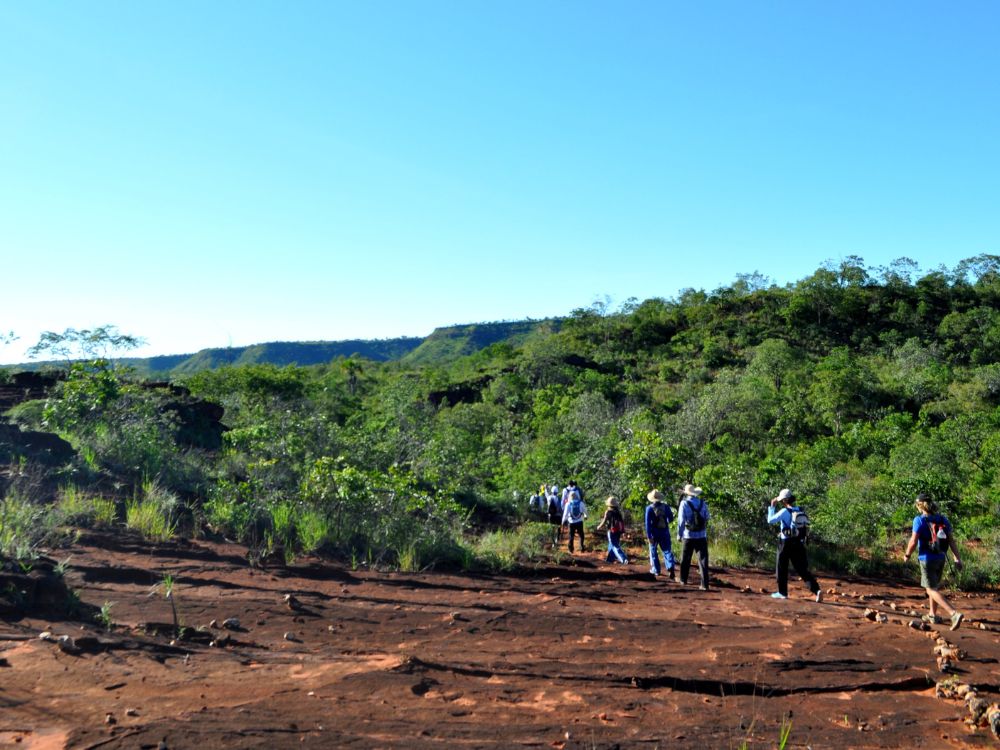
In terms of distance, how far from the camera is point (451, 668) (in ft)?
16.6

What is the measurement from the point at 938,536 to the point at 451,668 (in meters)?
5.39

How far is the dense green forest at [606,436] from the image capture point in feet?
31.3

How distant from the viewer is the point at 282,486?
398 inches

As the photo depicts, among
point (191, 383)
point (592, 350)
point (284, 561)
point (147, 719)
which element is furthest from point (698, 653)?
point (592, 350)

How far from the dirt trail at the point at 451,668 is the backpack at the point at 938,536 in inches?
34.3

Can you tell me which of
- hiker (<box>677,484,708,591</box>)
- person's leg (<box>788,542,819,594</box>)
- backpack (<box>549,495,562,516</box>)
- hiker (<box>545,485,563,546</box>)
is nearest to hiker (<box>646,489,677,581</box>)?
hiker (<box>677,484,708,591</box>)

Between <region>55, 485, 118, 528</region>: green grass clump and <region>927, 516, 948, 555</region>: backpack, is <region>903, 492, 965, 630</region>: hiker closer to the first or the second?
<region>927, 516, 948, 555</region>: backpack

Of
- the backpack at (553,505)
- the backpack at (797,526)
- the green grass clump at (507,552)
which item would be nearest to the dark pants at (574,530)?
the green grass clump at (507,552)

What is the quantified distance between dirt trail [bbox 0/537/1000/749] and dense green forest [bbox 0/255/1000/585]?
5.16 ft

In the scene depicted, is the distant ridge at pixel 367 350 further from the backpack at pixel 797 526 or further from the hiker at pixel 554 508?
the backpack at pixel 797 526

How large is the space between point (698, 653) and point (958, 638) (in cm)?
263

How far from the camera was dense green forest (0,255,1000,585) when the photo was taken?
9555 millimetres

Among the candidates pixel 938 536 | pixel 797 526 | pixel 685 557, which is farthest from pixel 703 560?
pixel 938 536

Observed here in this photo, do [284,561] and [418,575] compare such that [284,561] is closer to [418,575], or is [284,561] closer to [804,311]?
Answer: [418,575]
